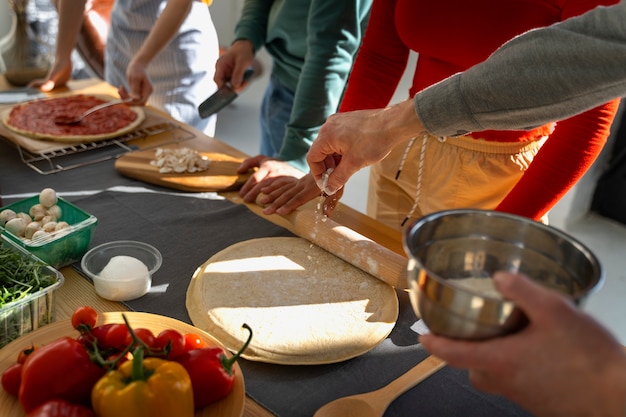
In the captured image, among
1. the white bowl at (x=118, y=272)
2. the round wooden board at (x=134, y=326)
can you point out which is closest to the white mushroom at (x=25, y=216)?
the white bowl at (x=118, y=272)

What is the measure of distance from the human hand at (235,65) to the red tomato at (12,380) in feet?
4.37

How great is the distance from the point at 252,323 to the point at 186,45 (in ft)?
5.68

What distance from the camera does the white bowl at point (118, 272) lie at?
116 centimetres

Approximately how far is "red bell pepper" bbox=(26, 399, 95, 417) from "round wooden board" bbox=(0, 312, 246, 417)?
87 mm

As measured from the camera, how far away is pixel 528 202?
1.31 metres

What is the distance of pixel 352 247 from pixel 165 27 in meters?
1.31

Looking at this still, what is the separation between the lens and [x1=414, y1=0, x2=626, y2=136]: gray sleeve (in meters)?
0.83

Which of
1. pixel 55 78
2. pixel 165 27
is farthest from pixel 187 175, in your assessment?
pixel 55 78

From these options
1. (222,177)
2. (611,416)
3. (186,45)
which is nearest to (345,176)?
(222,177)

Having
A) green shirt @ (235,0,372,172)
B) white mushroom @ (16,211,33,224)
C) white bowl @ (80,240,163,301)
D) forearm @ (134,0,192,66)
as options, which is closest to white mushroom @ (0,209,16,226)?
white mushroom @ (16,211,33,224)

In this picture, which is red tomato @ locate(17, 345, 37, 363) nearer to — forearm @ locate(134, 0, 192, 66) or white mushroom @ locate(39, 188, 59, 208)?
white mushroom @ locate(39, 188, 59, 208)

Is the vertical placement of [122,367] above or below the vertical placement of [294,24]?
below

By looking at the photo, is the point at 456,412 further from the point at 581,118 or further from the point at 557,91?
the point at 581,118

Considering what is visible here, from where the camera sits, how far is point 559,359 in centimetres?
61
